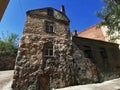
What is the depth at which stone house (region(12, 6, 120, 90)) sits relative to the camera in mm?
11367

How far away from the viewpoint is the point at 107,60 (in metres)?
15.8

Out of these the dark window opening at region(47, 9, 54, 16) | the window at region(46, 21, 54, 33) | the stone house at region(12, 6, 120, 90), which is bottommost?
the stone house at region(12, 6, 120, 90)

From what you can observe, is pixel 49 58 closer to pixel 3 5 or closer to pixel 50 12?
pixel 50 12

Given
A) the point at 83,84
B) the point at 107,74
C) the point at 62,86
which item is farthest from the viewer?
the point at 107,74

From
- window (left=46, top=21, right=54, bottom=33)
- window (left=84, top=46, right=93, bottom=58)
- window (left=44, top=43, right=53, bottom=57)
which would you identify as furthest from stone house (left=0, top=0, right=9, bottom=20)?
window (left=84, top=46, right=93, bottom=58)

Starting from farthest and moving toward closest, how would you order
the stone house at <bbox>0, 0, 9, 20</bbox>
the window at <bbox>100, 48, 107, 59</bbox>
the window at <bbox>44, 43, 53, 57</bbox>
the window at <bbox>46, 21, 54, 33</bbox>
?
1. the window at <bbox>100, 48, 107, 59</bbox>
2. the window at <bbox>46, 21, 54, 33</bbox>
3. the window at <bbox>44, 43, 53, 57</bbox>
4. the stone house at <bbox>0, 0, 9, 20</bbox>

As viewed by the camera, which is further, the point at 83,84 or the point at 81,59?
the point at 81,59

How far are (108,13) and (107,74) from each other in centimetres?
724

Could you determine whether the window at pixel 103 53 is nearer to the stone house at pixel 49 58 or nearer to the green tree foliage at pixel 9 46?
the stone house at pixel 49 58

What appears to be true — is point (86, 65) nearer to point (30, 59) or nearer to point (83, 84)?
point (83, 84)

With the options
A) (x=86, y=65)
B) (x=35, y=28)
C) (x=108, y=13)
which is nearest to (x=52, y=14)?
(x=35, y=28)

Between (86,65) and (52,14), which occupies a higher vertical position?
(52,14)

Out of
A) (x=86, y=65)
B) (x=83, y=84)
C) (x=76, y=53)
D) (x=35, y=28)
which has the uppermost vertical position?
(x=35, y=28)

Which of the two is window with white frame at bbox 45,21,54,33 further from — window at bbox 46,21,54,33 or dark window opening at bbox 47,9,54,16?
dark window opening at bbox 47,9,54,16
